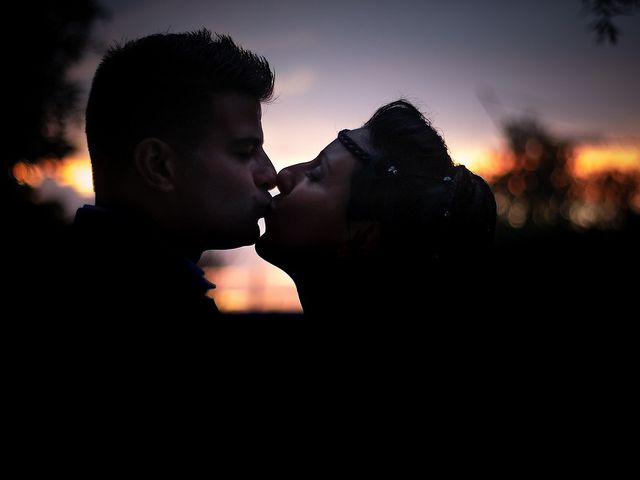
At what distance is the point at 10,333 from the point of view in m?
1.62

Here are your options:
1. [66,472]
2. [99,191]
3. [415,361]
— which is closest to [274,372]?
[415,361]

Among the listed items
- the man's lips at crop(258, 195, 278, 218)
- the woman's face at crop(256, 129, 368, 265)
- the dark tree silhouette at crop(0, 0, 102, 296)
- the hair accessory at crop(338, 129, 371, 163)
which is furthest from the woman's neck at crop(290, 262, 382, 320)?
the dark tree silhouette at crop(0, 0, 102, 296)

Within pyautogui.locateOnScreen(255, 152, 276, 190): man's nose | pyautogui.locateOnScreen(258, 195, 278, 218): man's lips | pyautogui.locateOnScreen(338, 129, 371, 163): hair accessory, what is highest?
pyautogui.locateOnScreen(338, 129, 371, 163): hair accessory

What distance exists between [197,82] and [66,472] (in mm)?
1636

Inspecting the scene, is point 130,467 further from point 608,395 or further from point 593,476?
point 608,395

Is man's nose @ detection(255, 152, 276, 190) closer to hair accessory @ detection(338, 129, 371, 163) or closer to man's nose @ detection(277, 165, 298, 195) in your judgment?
man's nose @ detection(277, 165, 298, 195)

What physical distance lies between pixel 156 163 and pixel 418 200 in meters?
1.36

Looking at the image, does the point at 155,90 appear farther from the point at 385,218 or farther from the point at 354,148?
the point at 385,218

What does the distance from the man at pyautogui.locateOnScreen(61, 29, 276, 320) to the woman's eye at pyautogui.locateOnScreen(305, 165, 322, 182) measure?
0.41m

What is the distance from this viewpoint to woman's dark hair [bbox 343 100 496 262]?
281 centimetres

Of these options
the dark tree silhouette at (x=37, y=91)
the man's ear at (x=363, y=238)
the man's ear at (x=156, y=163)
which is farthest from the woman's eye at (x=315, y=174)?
the dark tree silhouette at (x=37, y=91)

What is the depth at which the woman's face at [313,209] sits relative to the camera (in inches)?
110

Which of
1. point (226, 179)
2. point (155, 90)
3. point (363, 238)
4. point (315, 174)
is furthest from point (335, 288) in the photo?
point (155, 90)

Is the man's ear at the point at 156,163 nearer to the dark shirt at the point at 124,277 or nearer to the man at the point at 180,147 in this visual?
the man at the point at 180,147
